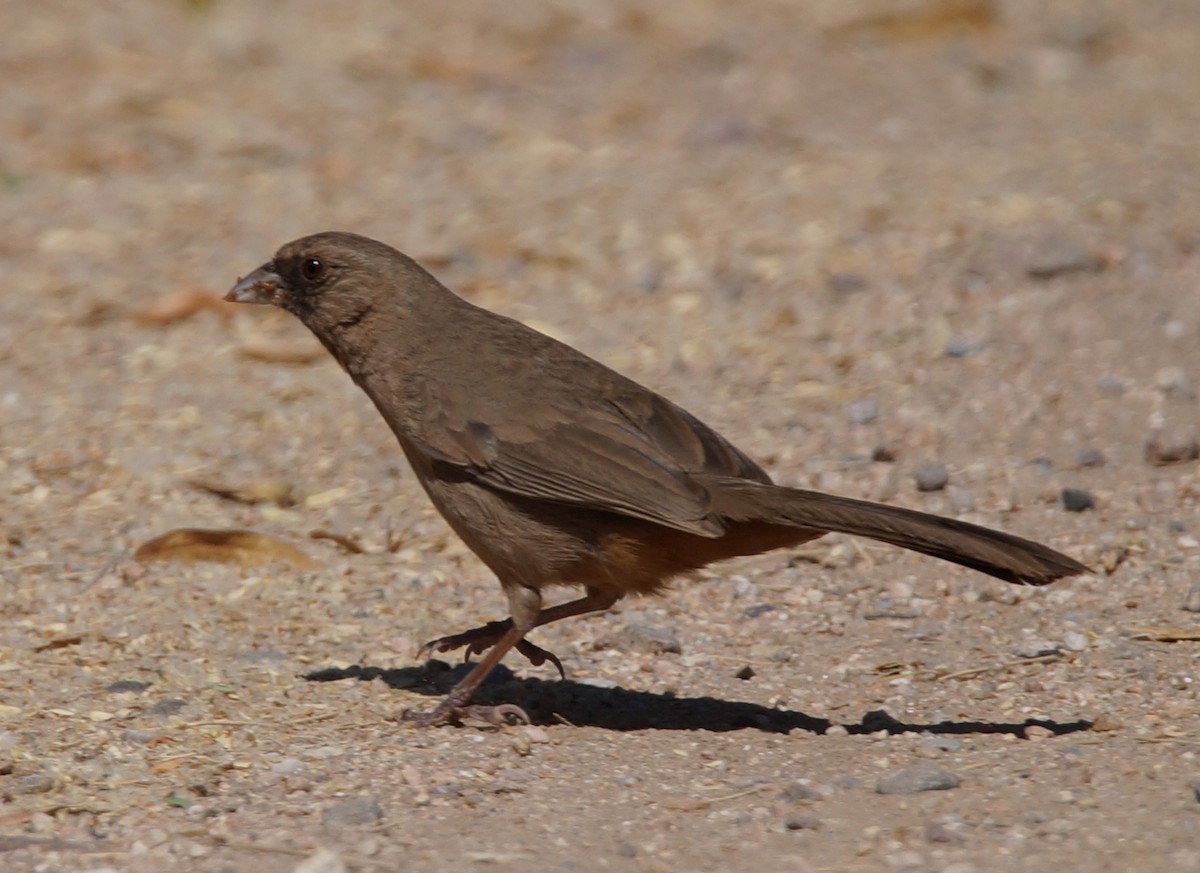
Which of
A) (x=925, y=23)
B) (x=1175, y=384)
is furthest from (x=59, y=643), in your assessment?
(x=925, y=23)

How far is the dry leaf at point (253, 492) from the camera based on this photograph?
649 centimetres

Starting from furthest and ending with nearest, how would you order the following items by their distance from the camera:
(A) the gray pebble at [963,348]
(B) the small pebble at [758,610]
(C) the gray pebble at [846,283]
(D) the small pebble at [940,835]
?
(C) the gray pebble at [846,283] < (A) the gray pebble at [963,348] < (B) the small pebble at [758,610] < (D) the small pebble at [940,835]

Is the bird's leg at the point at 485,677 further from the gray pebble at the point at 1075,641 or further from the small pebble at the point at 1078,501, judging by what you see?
the small pebble at the point at 1078,501

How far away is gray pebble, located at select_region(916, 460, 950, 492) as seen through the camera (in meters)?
6.38

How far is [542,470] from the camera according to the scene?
508 cm

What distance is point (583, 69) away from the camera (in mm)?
11438

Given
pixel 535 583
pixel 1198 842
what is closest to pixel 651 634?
pixel 535 583

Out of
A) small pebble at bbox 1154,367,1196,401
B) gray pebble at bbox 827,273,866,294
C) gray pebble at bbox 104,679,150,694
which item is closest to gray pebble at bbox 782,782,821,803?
gray pebble at bbox 104,679,150,694

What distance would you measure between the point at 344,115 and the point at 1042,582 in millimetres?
6779

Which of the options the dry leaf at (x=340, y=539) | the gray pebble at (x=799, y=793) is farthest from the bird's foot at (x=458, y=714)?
the dry leaf at (x=340, y=539)

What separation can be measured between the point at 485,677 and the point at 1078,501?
220 cm

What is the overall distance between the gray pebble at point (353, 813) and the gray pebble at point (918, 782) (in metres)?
1.17

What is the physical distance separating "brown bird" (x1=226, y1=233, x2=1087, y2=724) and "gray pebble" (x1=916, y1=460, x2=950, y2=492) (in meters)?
1.27

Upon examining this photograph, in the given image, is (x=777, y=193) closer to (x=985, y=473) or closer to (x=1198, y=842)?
(x=985, y=473)
